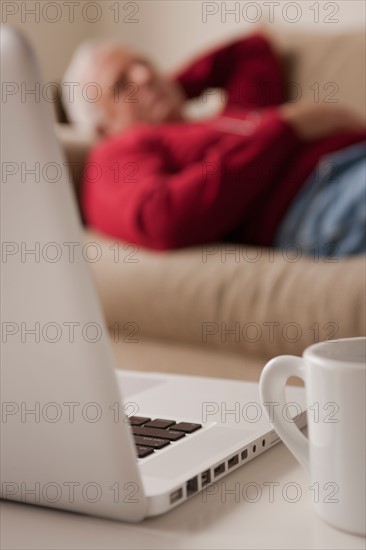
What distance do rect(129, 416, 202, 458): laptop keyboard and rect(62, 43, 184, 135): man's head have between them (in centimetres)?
161

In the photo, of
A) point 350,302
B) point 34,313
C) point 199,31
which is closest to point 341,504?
point 34,313

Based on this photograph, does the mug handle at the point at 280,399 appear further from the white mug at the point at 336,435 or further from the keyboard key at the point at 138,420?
the keyboard key at the point at 138,420

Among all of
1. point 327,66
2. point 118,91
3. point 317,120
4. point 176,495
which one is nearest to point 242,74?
point 327,66

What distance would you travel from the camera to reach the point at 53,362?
40 cm

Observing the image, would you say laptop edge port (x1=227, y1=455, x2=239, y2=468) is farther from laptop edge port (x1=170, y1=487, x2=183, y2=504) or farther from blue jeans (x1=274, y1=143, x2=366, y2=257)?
blue jeans (x1=274, y1=143, x2=366, y2=257)

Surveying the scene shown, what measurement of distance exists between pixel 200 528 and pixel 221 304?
0.92 metres

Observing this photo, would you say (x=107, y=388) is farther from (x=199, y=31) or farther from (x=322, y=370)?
(x=199, y=31)

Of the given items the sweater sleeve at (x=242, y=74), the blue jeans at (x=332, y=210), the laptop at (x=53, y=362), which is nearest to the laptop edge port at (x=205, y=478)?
the laptop at (x=53, y=362)

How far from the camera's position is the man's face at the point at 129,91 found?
2074mm

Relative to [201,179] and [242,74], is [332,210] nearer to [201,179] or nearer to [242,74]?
[201,179]

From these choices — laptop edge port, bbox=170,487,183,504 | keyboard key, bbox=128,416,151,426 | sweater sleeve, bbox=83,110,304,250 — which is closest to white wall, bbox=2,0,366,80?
sweater sleeve, bbox=83,110,304,250

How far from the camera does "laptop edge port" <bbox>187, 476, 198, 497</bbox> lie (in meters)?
0.46

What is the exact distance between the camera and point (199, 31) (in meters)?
3.09

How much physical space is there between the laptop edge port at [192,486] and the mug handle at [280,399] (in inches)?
2.1
